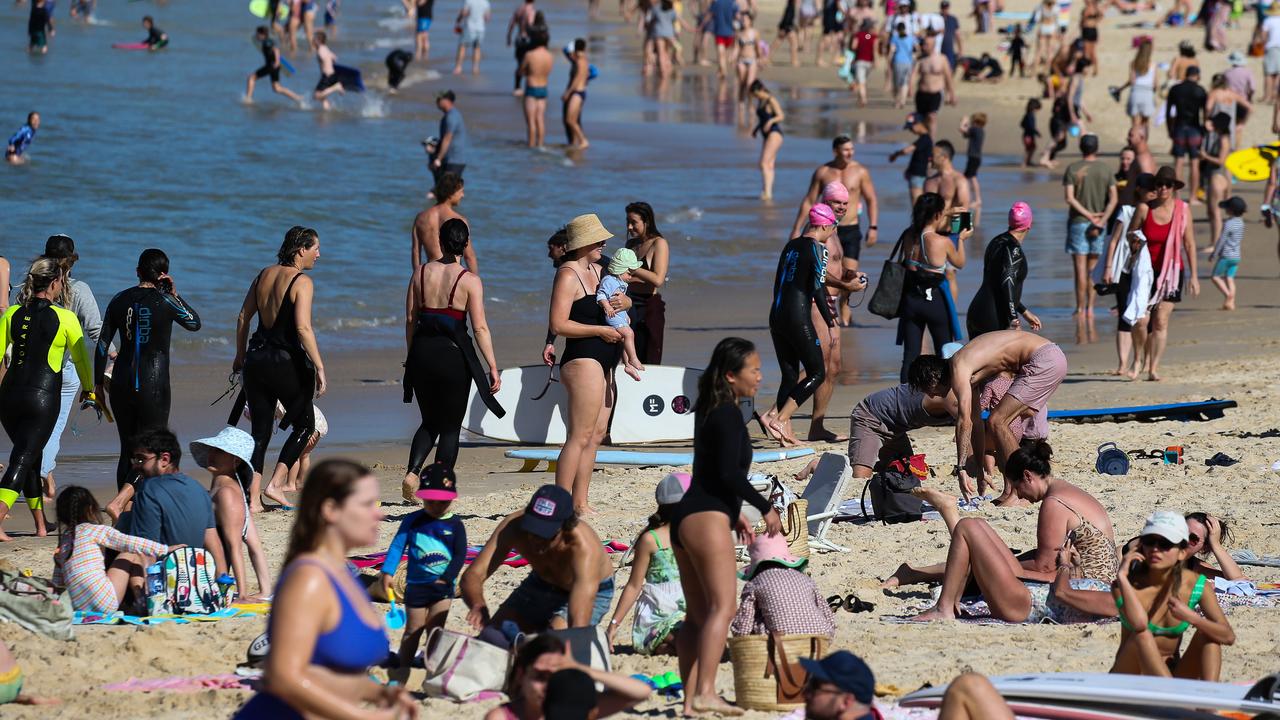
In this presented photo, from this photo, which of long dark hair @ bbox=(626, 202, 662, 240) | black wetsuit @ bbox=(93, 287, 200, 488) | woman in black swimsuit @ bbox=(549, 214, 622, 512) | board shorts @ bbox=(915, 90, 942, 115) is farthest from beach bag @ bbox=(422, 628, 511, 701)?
board shorts @ bbox=(915, 90, 942, 115)

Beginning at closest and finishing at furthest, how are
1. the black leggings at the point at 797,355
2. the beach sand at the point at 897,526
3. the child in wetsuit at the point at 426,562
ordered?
the child in wetsuit at the point at 426,562, the beach sand at the point at 897,526, the black leggings at the point at 797,355

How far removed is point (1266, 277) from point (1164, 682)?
1165 centimetres

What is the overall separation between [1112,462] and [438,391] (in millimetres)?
3602

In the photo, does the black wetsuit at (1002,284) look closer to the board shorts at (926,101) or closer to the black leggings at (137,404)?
the black leggings at (137,404)

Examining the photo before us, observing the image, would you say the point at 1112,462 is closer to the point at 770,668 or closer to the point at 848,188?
the point at 770,668

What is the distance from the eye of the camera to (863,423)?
29.5 feet

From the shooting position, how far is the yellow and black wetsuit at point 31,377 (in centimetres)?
814

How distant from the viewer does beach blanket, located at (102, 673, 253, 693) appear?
6.07 meters

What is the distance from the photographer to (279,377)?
8469 mm

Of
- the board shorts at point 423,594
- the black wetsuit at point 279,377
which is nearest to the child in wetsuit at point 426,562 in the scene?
the board shorts at point 423,594

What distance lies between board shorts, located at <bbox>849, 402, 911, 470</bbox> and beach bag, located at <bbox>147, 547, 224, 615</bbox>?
360cm

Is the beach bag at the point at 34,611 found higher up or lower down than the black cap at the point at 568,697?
lower down

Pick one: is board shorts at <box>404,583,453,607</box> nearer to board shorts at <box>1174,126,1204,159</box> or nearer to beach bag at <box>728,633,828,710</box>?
beach bag at <box>728,633,828,710</box>

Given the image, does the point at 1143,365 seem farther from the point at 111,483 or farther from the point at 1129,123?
the point at 1129,123
